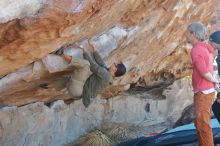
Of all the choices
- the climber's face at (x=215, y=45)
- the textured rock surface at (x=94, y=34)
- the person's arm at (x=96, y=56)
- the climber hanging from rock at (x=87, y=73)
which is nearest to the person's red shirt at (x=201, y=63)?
the climber's face at (x=215, y=45)

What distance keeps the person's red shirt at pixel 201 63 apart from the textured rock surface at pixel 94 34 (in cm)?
143

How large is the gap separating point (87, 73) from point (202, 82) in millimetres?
2100

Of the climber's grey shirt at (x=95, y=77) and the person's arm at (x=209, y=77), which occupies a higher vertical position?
the climber's grey shirt at (x=95, y=77)

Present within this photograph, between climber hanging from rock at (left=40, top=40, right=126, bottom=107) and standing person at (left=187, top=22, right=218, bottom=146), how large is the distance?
1.68 metres

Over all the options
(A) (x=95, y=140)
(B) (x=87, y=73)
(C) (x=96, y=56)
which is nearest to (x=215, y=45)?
(C) (x=96, y=56)

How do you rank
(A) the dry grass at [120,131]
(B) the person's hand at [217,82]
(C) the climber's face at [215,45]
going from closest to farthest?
(B) the person's hand at [217,82]
(C) the climber's face at [215,45]
(A) the dry grass at [120,131]

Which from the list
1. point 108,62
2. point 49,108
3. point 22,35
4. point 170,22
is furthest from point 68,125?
point 22,35

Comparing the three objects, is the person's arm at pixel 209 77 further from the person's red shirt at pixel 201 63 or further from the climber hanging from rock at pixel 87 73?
the climber hanging from rock at pixel 87 73

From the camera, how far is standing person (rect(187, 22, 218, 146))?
5594 mm

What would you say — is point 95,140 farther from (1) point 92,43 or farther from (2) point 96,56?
(1) point 92,43

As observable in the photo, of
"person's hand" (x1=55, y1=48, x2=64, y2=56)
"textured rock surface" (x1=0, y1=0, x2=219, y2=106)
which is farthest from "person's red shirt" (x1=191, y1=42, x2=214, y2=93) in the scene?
"person's hand" (x1=55, y1=48, x2=64, y2=56)

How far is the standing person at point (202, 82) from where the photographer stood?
559cm

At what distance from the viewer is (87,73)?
7.14 metres

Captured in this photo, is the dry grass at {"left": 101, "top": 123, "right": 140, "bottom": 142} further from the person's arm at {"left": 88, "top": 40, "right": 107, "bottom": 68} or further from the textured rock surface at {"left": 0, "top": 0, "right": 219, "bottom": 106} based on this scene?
the person's arm at {"left": 88, "top": 40, "right": 107, "bottom": 68}
